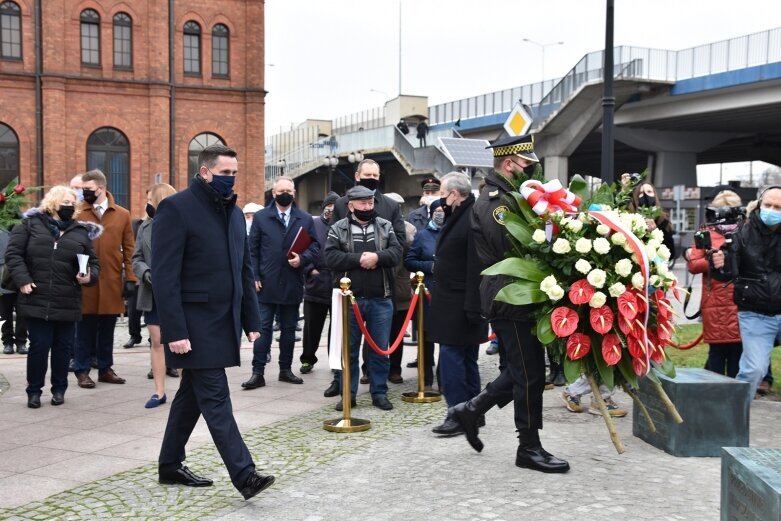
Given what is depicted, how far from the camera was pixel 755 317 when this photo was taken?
7293 mm

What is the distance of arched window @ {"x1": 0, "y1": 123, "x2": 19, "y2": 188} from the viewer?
117 ft

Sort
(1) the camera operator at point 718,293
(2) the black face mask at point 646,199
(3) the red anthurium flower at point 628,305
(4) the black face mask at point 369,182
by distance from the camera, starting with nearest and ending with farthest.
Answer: (3) the red anthurium flower at point 628,305
(1) the camera operator at point 718,293
(4) the black face mask at point 369,182
(2) the black face mask at point 646,199

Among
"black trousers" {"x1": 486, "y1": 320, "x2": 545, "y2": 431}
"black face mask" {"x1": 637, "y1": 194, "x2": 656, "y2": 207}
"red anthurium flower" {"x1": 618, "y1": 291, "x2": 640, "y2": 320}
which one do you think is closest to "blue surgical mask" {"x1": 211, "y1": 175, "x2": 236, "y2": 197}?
"black trousers" {"x1": 486, "y1": 320, "x2": 545, "y2": 431}

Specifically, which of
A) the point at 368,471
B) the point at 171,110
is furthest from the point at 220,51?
the point at 368,471

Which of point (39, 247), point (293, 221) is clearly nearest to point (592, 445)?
point (293, 221)

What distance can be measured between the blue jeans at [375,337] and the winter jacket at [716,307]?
9.77 ft

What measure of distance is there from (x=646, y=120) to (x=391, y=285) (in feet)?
114

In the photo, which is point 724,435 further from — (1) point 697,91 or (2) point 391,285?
(1) point 697,91

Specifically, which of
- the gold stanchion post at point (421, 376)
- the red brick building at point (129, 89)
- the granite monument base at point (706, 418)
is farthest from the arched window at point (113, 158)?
the granite monument base at point (706, 418)

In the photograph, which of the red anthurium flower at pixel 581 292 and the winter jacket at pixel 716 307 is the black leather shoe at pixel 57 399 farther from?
the winter jacket at pixel 716 307

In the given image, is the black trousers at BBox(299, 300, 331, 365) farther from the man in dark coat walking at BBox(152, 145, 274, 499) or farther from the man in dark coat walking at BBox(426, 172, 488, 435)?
the man in dark coat walking at BBox(152, 145, 274, 499)

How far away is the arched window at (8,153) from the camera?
1406 inches

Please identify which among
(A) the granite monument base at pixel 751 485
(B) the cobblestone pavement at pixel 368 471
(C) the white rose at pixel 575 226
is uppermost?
(C) the white rose at pixel 575 226

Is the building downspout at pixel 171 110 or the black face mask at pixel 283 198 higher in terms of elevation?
the building downspout at pixel 171 110
